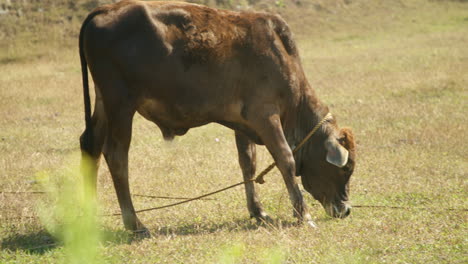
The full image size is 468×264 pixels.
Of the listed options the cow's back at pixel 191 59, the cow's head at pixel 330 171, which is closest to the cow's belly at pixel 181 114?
the cow's back at pixel 191 59

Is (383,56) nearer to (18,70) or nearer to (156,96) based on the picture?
(18,70)

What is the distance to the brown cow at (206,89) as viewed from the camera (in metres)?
5.79

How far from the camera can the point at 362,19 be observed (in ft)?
103

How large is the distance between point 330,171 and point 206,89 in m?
1.74

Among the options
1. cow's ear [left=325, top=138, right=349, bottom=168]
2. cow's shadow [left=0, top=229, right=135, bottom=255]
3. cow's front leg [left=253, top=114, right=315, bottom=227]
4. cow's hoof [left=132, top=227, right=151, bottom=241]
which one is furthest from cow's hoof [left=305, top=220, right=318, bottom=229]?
cow's shadow [left=0, top=229, right=135, bottom=255]

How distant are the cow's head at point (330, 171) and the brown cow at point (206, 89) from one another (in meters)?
0.01

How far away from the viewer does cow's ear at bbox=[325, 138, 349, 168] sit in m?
6.49

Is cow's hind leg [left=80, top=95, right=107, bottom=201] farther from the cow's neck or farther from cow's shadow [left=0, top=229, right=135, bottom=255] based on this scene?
the cow's neck

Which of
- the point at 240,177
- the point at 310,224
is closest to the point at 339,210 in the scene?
the point at 310,224

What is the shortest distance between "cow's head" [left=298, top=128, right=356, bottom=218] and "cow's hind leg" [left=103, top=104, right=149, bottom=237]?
204 centimetres

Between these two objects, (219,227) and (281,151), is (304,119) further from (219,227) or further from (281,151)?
(219,227)

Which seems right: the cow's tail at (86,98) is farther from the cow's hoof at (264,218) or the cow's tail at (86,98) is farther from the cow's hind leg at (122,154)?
the cow's hoof at (264,218)

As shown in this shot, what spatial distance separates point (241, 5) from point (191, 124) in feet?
81.5

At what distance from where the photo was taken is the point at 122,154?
5887 mm
